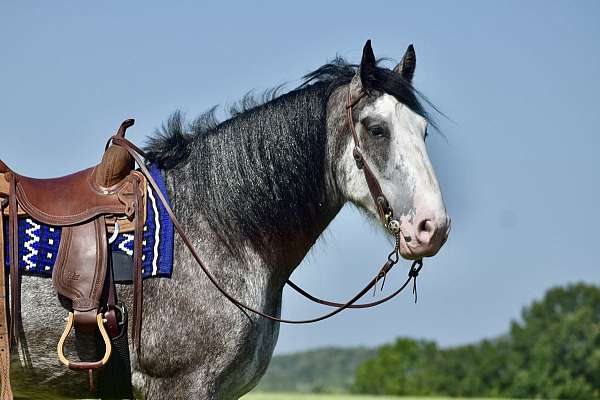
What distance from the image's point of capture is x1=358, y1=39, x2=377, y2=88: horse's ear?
19.2 feet

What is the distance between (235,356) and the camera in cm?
555

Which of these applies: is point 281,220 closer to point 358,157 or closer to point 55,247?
point 358,157

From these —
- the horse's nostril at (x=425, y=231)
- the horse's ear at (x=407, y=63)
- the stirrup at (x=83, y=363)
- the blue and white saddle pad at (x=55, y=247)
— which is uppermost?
the horse's ear at (x=407, y=63)

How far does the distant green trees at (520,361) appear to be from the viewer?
68.2 meters

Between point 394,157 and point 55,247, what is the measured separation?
225 cm

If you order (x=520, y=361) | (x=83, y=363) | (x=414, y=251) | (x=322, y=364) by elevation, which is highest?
(x=322, y=364)

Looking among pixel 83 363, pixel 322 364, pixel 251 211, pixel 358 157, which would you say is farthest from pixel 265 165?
pixel 322 364

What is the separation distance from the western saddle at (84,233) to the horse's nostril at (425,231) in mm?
1780

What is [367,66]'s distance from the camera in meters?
5.93

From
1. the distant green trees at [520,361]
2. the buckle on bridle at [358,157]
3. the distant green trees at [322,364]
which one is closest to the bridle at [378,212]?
the buckle on bridle at [358,157]

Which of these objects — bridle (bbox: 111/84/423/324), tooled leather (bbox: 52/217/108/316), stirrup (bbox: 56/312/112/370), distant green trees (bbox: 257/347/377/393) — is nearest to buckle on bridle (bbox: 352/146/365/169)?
bridle (bbox: 111/84/423/324)

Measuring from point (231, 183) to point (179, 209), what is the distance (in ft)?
1.28

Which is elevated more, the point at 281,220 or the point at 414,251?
the point at 281,220

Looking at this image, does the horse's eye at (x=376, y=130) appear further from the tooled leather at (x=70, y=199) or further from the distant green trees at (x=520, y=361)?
the distant green trees at (x=520, y=361)
